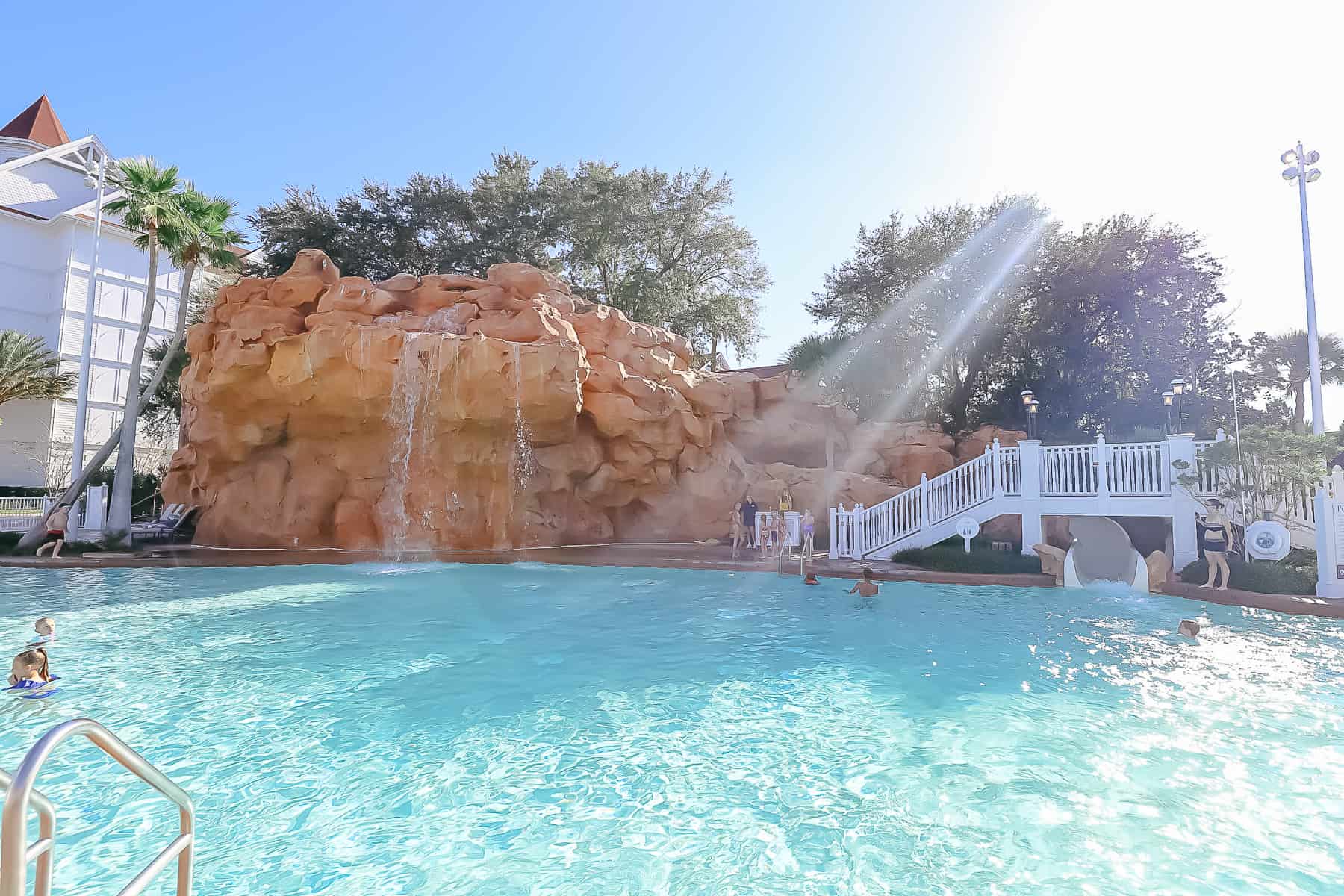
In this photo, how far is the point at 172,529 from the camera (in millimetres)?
18812

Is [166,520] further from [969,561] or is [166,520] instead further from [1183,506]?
[1183,506]

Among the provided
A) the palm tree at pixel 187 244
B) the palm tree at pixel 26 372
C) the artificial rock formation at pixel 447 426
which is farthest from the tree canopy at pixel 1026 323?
the palm tree at pixel 26 372

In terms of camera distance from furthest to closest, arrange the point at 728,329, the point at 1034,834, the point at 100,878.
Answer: the point at 728,329 < the point at 1034,834 < the point at 100,878

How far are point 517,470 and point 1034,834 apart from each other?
15148 millimetres

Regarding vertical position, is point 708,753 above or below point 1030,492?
below

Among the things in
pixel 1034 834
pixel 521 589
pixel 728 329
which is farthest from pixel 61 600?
pixel 728 329

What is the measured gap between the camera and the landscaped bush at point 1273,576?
9383 millimetres

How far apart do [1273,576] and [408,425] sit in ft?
55.7

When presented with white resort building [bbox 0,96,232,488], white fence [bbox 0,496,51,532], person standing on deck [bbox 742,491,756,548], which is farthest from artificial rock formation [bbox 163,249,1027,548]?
white resort building [bbox 0,96,232,488]

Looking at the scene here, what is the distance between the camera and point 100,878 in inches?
119

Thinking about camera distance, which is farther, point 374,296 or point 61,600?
point 374,296

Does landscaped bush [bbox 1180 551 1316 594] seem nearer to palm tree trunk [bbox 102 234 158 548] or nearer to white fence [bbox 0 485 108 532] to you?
palm tree trunk [bbox 102 234 158 548]

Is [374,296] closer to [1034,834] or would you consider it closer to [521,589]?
[521,589]

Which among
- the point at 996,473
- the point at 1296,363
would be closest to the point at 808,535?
the point at 996,473
